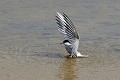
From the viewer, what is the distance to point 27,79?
5699 millimetres

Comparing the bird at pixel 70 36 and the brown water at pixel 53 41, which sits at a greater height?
the bird at pixel 70 36

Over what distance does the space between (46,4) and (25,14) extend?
4.13 ft

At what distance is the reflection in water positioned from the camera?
19.3 ft

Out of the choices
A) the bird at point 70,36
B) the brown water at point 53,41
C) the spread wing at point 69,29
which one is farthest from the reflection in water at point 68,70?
the spread wing at point 69,29

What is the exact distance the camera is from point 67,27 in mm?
7020

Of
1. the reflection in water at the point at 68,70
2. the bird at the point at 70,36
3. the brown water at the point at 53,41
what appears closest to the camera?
the reflection in water at the point at 68,70

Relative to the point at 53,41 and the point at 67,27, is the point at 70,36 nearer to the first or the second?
the point at 67,27

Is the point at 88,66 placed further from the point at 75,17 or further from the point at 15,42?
the point at 75,17

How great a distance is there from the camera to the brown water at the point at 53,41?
612 cm

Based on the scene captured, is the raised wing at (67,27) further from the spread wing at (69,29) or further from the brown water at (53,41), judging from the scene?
the brown water at (53,41)

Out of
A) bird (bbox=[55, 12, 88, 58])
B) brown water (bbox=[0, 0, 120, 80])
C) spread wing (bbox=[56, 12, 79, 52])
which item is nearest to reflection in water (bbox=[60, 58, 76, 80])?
brown water (bbox=[0, 0, 120, 80])

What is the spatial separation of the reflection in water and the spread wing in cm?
29

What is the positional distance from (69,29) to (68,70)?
0.96m

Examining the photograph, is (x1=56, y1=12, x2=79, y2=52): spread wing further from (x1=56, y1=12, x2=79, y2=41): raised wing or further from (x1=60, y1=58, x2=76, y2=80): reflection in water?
(x1=60, y1=58, x2=76, y2=80): reflection in water
